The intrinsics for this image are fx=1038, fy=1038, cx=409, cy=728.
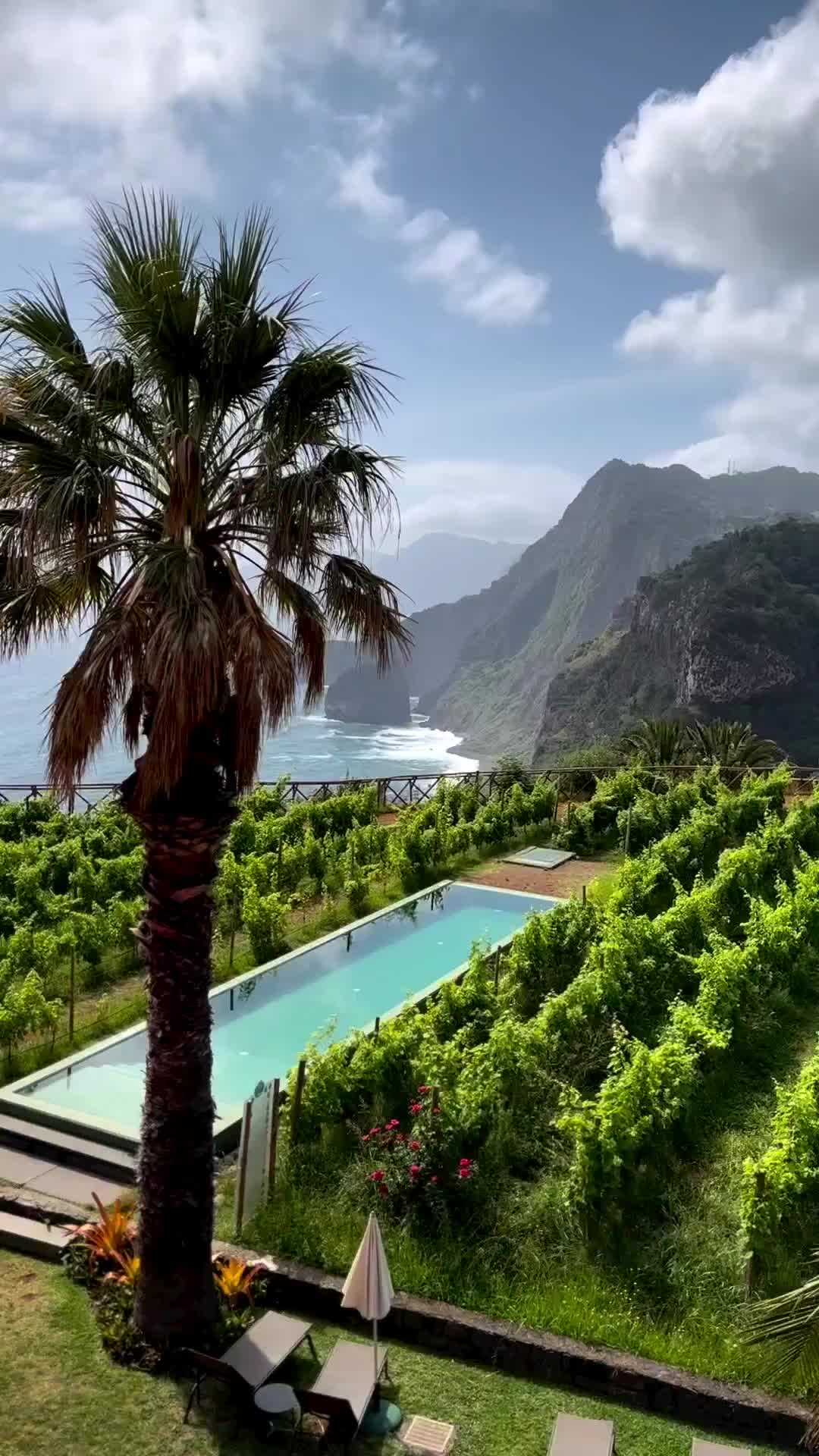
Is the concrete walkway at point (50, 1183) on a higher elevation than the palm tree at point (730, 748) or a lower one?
lower

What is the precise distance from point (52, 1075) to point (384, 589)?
20.9 feet

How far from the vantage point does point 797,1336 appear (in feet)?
14.0

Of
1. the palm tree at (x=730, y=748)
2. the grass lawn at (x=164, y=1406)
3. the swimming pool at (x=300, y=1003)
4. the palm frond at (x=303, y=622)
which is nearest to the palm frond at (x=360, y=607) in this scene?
the palm frond at (x=303, y=622)

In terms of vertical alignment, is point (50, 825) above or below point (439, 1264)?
above

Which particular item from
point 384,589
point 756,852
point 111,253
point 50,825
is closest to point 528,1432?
point 384,589

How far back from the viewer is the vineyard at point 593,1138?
7.57 meters

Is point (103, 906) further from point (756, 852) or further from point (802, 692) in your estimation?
point (802, 692)

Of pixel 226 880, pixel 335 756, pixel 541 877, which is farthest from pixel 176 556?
pixel 335 756

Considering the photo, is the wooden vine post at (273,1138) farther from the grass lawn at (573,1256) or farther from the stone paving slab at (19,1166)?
the stone paving slab at (19,1166)

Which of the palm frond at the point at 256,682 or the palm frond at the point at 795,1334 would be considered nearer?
the palm frond at the point at 795,1334

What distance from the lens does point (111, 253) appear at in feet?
20.6

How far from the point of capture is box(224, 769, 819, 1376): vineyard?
24.8ft

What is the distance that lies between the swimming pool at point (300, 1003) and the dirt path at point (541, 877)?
59 cm

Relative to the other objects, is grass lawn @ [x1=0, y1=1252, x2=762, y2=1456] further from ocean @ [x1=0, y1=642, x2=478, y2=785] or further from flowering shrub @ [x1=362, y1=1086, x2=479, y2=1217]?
ocean @ [x1=0, y1=642, x2=478, y2=785]
